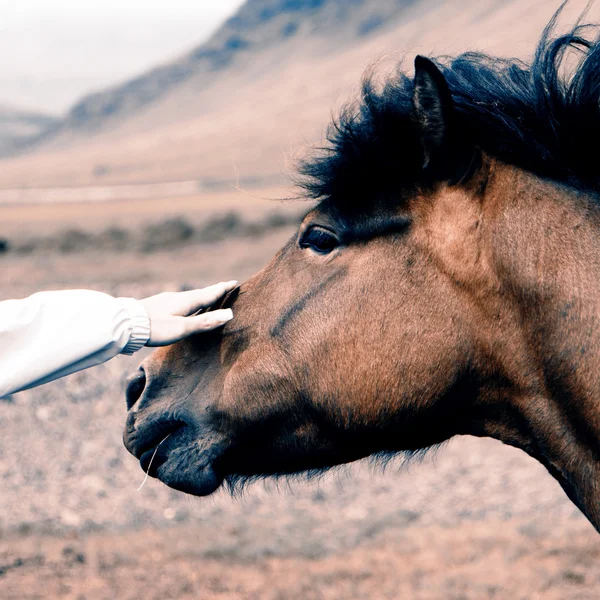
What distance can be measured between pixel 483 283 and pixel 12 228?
83.0 ft

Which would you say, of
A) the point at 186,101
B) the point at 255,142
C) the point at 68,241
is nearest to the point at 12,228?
the point at 68,241

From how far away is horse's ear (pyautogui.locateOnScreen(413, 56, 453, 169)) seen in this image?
223 cm

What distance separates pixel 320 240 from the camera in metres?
2.59

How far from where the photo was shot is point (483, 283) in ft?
7.67

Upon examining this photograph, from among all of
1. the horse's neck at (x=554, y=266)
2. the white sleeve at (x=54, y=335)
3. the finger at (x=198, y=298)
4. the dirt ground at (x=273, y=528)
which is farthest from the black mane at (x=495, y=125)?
the dirt ground at (x=273, y=528)

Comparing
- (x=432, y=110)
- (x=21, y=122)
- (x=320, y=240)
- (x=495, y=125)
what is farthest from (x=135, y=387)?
(x=21, y=122)

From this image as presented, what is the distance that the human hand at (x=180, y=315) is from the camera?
2379mm

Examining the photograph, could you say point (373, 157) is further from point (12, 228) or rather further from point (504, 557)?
point (12, 228)

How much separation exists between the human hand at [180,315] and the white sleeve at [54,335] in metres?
0.13

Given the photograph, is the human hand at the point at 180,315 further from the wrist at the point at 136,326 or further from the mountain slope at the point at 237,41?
the mountain slope at the point at 237,41

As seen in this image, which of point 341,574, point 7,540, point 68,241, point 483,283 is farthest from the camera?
point 68,241

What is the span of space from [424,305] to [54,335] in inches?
43.5

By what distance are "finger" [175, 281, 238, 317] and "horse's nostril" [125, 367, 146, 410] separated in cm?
35

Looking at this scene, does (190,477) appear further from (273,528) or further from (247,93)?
(247,93)
